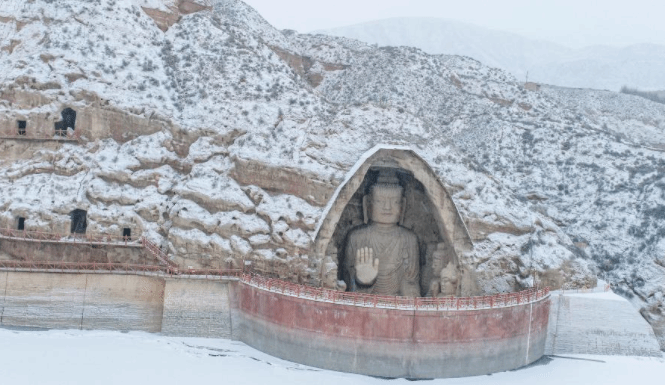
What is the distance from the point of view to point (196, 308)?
28938mm

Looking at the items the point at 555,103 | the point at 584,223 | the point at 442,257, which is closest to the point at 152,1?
the point at 442,257

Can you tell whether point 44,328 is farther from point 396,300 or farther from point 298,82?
point 298,82

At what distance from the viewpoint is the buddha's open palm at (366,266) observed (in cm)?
2950

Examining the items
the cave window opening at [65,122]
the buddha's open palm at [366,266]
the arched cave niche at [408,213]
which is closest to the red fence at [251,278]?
the arched cave niche at [408,213]

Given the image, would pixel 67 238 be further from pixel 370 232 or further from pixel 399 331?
pixel 399 331

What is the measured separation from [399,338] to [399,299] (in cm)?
146

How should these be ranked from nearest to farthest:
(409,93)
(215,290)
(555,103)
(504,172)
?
(215,290) < (504,172) < (409,93) < (555,103)

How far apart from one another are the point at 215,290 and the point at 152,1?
18.1m

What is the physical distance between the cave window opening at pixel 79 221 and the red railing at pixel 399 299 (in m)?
9.36

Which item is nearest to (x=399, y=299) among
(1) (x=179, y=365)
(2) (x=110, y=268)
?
(1) (x=179, y=365)

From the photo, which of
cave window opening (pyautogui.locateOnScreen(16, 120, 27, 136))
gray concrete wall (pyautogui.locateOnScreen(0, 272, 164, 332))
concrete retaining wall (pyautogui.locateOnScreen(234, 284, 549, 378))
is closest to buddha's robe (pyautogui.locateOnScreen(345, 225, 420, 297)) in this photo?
concrete retaining wall (pyautogui.locateOnScreen(234, 284, 549, 378))

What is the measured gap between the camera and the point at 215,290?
2897cm

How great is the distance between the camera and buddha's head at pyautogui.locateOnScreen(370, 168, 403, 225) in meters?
30.4

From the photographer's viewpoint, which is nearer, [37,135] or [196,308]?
[196,308]
